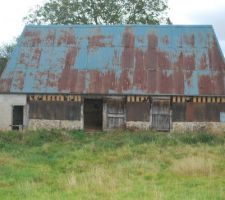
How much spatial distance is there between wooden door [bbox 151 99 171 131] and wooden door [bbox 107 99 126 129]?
133cm

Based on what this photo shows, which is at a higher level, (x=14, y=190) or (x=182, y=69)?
(x=182, y=69)

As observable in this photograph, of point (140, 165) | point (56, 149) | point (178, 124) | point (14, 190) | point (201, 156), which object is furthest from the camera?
point (178, 124)

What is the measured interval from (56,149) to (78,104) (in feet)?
18.8

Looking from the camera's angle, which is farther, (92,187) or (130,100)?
(130,100)

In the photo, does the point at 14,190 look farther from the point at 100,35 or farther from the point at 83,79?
the point at 100,35

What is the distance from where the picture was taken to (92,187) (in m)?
10.1

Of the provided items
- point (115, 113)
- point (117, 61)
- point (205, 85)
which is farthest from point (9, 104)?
point (205, 85)

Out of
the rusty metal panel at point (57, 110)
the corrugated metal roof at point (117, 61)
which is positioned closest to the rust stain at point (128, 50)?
the corrugated metal roof at point (117, 61)

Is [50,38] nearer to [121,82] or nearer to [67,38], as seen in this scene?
[67,38]

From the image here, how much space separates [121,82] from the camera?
21906 mm

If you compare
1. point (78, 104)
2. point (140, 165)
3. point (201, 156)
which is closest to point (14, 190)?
point (140, 165)

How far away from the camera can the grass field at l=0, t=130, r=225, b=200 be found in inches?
387

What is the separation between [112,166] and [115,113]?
9058 mm

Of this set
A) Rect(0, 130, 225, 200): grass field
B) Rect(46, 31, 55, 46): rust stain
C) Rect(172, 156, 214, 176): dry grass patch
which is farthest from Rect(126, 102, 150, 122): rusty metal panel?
Rect(172, 156, 214, 176): dry grass patch
